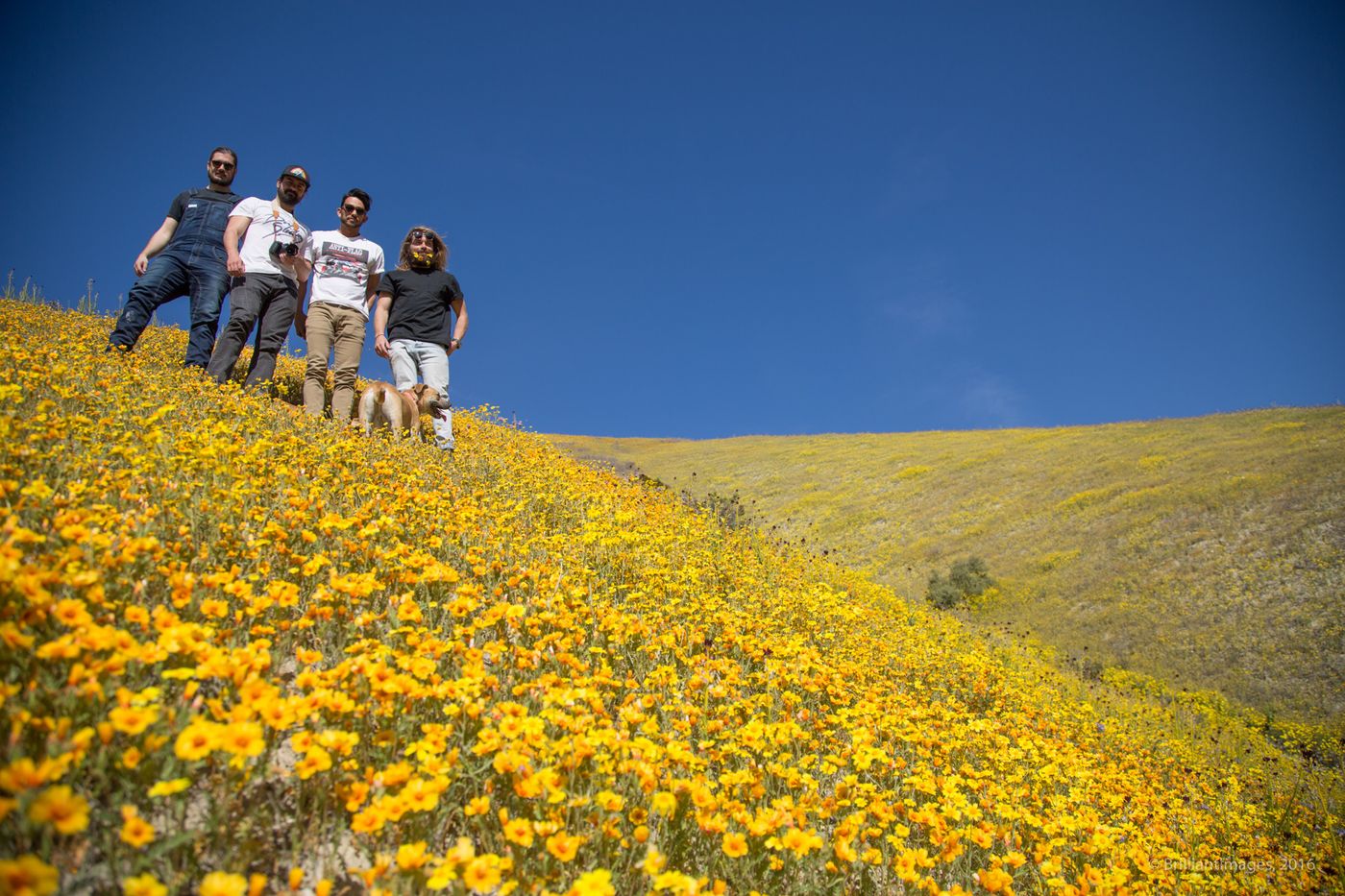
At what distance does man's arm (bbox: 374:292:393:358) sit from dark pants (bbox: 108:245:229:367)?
5.61 feet

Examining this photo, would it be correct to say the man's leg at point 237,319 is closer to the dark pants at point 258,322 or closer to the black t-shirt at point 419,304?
the dark pants at point 258,322

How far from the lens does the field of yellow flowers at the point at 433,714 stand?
184 cm

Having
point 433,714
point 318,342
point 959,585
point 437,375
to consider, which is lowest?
point 433,714

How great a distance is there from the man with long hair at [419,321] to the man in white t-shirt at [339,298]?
12.3 inches

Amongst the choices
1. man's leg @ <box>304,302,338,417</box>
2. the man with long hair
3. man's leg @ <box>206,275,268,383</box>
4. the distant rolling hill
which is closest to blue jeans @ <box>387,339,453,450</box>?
the man with long hair

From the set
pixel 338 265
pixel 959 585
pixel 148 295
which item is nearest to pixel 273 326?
pixel 338 265

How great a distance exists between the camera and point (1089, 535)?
1614cm

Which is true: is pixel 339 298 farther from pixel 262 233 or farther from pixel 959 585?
pixel 959 585

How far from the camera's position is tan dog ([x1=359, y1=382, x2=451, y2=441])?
7.38 metres

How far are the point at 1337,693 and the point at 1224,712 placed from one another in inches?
63.3

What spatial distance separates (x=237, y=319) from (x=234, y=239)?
886 millimetres

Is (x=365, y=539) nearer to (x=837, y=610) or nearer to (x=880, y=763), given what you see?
(x=880, y=763)

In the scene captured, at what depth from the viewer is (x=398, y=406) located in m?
7.59

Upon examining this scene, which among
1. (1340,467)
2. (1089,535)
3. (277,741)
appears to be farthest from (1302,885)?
(1340,467)
